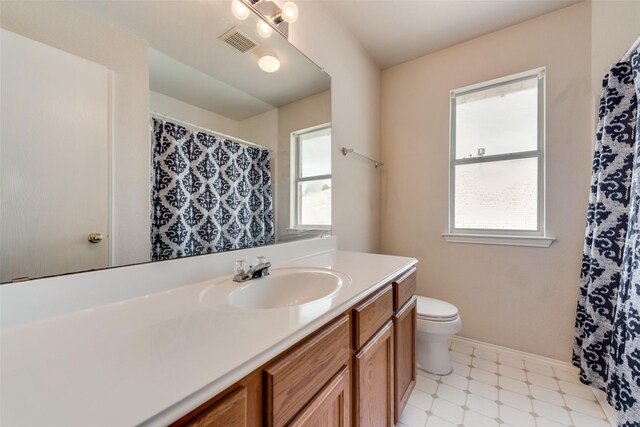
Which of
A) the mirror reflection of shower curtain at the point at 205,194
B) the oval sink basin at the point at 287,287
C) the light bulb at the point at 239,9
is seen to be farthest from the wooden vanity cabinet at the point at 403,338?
the light bulb at the point at 239,9

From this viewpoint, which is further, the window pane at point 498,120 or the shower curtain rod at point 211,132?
the window pane at point 498,120

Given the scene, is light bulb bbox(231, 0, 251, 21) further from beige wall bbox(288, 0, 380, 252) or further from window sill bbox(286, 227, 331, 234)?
window sill bbox(286, 227, 331, 234)

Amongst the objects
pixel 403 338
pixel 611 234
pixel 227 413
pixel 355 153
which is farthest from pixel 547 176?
pixel 227 413

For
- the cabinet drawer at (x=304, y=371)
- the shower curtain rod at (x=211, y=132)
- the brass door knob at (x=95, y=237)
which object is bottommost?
the cabinet drawer at (x=304, y=371)

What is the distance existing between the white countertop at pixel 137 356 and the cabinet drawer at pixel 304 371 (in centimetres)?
4

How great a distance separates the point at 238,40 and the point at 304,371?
4.31ft

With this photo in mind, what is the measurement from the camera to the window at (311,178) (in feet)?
4.75

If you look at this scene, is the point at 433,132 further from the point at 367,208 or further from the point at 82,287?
the point at 82,287

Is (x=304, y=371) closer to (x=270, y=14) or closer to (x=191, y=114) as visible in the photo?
(x=191, y=114)

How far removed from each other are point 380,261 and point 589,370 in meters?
1.42

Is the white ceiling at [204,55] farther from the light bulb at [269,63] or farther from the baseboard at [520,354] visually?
the baseboard at [520,354]

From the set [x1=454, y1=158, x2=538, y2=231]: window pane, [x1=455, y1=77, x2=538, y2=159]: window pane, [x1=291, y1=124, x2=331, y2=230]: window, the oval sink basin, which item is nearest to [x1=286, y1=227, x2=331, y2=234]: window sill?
[x1=291, y1=124, x2=331, y2=230]: window

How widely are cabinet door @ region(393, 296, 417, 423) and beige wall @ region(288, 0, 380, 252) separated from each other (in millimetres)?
678

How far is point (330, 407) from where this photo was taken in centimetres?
72
